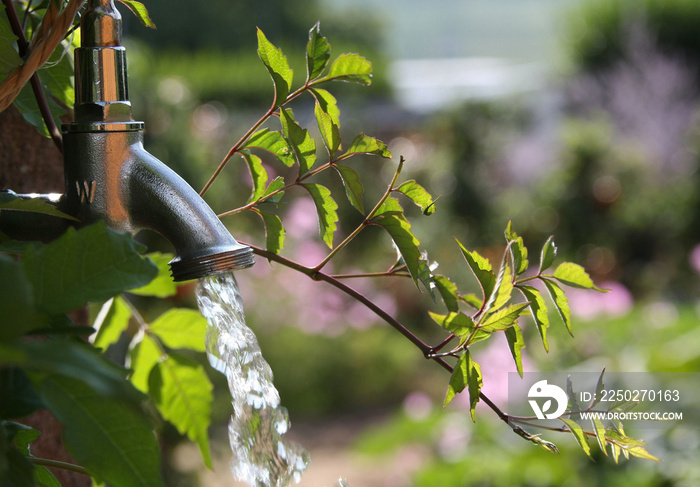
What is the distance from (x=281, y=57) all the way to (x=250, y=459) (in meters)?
0.21

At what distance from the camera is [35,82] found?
0.39 meters

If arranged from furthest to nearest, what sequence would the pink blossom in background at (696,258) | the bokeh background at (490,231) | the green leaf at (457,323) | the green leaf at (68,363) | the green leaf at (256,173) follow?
the pink blossom in background at (696,258), the bokeh background at (490,231), the green leaf at (256,173), the green leaf at (457,323), the green leaf at (68,363)

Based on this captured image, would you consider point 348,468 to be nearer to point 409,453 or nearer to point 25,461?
point 409,453

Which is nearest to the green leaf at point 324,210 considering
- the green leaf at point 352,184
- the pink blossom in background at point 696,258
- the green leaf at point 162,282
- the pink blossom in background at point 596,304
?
the green leaf at point 352,184

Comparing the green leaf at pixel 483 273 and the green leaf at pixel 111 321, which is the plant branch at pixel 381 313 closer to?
the green leaf at pixel 483 273

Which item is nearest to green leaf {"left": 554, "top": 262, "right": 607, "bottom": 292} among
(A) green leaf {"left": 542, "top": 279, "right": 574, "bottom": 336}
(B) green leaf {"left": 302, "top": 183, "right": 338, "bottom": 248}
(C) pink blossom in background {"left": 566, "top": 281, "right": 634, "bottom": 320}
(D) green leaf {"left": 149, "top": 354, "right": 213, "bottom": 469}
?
(A) green leaf {"left": 542, "top": 279, "right": 574, "bottom": 336}

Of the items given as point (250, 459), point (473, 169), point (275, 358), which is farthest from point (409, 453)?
point (473, 169)

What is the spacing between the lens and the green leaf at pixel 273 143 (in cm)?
38

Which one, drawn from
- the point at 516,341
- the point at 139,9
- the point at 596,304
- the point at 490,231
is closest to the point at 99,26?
the point at 139,9

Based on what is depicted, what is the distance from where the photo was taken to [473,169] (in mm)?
5402

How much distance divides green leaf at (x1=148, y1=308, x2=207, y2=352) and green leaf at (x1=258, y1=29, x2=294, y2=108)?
170mm

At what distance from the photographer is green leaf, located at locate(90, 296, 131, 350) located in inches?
19.2

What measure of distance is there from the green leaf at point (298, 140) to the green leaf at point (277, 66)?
0.04 ft

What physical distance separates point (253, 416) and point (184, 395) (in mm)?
81
